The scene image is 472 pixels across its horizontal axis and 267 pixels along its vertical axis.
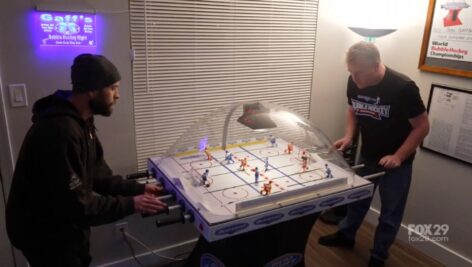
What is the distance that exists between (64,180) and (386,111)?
6.39 ft

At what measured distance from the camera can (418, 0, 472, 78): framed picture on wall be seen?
2.51 m

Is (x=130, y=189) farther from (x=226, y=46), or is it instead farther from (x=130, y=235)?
(x=226, y=46)

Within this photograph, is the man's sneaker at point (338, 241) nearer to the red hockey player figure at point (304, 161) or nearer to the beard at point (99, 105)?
the red hockey player figure at point (304, 161)

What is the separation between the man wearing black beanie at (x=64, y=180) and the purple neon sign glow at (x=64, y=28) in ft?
1.86

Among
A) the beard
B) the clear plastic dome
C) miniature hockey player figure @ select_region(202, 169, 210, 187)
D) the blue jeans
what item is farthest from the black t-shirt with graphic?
the beard

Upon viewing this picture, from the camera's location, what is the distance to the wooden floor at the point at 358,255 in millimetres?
2801

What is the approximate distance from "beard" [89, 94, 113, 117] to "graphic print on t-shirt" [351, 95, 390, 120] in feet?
5.55

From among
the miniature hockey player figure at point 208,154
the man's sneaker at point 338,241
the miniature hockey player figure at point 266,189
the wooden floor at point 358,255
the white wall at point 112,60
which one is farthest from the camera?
the man's sneaker at point 338,241

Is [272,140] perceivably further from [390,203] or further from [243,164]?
[390,203]

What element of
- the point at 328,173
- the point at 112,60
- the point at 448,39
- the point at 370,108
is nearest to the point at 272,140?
the point at 328,173

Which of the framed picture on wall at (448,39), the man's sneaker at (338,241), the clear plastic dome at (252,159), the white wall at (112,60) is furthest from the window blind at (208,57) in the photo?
the man's sneaker at (338,241)

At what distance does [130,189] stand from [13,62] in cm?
95

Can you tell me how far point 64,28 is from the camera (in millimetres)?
2096

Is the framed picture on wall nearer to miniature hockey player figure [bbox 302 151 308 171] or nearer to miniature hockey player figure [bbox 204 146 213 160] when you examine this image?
A: miniature hockey player figure [bbox 302 151 308 171]
